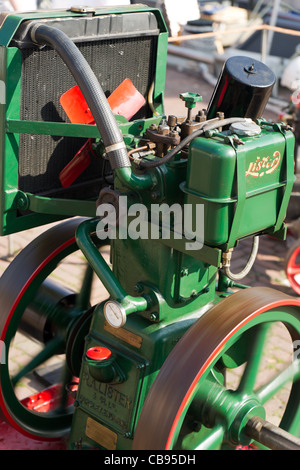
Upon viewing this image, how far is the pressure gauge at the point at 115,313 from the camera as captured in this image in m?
1.96

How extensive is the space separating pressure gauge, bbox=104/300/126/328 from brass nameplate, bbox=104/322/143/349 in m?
0.19

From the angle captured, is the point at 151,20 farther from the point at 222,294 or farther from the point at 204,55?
the point at 204,55

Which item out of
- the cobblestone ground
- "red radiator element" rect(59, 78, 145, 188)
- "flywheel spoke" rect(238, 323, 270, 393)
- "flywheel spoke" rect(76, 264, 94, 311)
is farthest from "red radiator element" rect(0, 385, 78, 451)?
Answer: "red radiator element" rect(59, 78, 145, 188)

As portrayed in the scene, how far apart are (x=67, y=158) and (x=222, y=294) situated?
748 mm

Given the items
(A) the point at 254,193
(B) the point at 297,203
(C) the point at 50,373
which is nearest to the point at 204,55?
(B) the point at 297,203

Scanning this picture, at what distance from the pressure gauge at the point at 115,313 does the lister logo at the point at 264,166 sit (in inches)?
21.3

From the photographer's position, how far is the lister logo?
1.91 metres

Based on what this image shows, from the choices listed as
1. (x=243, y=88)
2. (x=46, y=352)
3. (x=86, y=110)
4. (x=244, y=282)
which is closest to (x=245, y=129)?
(x=243, y=88)

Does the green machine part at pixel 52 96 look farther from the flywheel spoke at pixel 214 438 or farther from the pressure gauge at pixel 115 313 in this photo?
the flywheel spoke at pixel 214 438

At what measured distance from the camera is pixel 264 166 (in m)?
1.95

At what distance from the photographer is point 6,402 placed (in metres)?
2.40

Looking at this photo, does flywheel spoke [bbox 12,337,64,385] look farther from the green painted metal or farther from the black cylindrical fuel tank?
the black cylindrical fuel tank

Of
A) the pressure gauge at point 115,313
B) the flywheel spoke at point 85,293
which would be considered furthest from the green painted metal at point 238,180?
the flywheel spoke at point 85,293

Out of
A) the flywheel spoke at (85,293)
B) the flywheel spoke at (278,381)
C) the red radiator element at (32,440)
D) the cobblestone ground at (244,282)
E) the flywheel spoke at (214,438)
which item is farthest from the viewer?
the cobblestone ground at (244,282)
